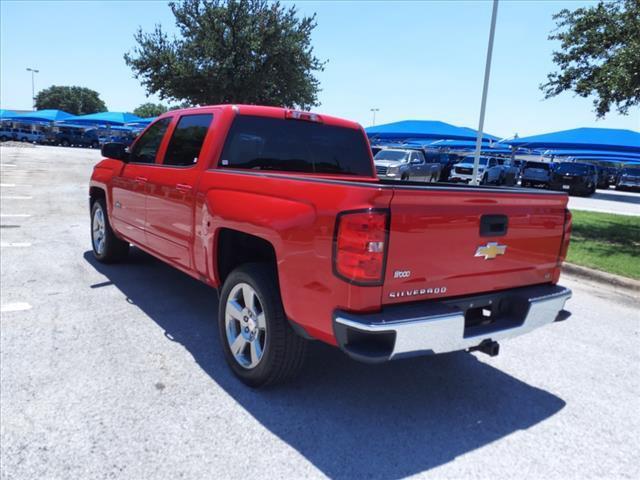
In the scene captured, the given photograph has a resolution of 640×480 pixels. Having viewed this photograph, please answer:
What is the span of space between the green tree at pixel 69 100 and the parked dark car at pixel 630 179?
10803 centimetres

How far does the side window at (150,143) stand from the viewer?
485 centimetres

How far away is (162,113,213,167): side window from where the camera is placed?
4125 mm

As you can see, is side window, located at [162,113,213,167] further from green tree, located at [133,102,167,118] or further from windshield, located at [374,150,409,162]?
green tree, located at [133,102,167,118]

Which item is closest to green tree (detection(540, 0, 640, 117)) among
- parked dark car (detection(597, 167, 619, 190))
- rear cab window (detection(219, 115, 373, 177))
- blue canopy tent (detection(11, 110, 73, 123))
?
rear cab window (detection(219, 115, 373, 177))

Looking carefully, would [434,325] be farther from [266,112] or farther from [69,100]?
[69,100]

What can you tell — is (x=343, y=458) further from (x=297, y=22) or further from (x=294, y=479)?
(x=297, y=22)

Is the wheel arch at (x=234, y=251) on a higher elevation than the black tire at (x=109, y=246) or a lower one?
higher

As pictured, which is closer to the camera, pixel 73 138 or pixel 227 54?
pixel 227 54

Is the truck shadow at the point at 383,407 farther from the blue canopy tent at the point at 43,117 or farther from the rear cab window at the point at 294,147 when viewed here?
the blue canopy tent at the point at 43,117

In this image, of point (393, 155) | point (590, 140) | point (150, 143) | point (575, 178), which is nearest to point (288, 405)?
point (150, 143)

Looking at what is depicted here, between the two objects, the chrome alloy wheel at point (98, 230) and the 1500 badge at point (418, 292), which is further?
the chrome alloy wheel at point (98, 230)

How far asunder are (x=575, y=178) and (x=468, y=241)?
25.6 m

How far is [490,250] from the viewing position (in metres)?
2.93

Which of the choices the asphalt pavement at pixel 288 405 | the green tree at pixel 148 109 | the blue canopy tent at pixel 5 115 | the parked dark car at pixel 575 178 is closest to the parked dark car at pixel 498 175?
the parked dark car at pixel 575 178
